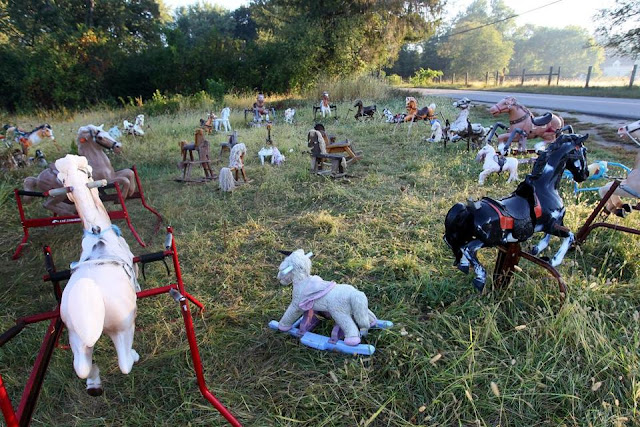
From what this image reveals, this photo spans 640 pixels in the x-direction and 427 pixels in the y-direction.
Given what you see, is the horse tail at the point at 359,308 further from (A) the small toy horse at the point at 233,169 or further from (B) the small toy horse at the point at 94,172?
(A) the small toy horse at the point at 233,169

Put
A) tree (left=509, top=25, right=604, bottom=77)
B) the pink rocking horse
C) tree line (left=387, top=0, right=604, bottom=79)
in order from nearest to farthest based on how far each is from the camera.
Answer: the pink rocking horse
tree line (left=387, top=0, right=604, bottom=79)
tree (left=509, top=25, right=604, bottom=77)

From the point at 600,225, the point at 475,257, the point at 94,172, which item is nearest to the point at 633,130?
the point at 600,225

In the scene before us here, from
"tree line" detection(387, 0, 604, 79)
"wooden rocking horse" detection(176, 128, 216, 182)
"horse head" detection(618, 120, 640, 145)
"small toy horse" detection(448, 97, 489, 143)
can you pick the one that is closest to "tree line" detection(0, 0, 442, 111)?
"wooden rocking horse" detection(176, 128, 216, 182)

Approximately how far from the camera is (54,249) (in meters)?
4.27

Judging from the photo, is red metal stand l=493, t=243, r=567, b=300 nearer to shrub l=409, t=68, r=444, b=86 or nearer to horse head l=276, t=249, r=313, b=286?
horse head l=276, t=249, r=313, b=286

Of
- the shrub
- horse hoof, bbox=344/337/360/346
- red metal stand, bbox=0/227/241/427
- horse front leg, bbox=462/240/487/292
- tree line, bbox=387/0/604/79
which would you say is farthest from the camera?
tree line, bbox=387/0/604/79

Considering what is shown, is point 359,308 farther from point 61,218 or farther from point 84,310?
point 61,218

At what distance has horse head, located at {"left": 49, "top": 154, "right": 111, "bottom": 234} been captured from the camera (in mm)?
2541

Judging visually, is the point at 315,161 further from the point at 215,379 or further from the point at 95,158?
the point at 215,379

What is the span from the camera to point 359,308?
237cm

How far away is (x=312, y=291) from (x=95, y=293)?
122cm

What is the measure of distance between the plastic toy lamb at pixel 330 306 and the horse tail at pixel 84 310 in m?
1.02

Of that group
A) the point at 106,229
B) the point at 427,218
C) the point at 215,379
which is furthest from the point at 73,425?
the point at 427,218

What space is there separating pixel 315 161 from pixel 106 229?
420 centimetres
